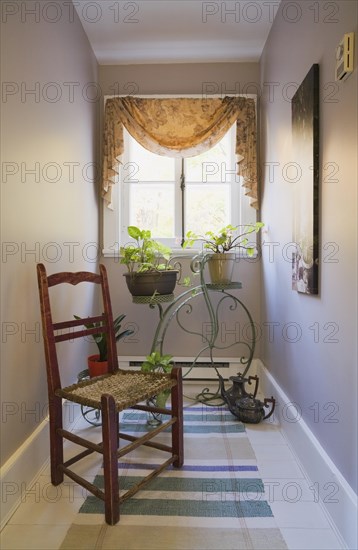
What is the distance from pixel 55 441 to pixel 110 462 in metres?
0.35

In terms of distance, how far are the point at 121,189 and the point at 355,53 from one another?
5.86ft

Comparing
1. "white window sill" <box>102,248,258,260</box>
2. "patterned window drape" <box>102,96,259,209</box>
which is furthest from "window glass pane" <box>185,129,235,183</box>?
"white window sill" <box>102,248,258,260</box>

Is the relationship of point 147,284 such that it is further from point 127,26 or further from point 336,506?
point 127,26

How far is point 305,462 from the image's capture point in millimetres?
1446

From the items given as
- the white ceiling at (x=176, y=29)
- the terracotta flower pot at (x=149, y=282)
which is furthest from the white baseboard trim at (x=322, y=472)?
the white ceiling at (x=176, y=29)

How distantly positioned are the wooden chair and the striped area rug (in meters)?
0.06

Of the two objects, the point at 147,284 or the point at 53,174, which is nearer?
the point at 53,174

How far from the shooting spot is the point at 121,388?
4.62ft

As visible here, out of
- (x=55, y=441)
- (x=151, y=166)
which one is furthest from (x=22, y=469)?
(x=151, y=166)

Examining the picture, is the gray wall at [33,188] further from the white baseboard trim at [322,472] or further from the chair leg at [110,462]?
the white baseboard trim at [322,472]

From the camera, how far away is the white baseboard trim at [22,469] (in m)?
1.20

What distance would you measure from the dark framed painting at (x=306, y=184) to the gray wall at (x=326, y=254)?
0.03m

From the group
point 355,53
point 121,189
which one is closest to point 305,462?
point 355,53

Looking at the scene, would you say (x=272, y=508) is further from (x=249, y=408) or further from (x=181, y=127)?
(x=181, y=127)
